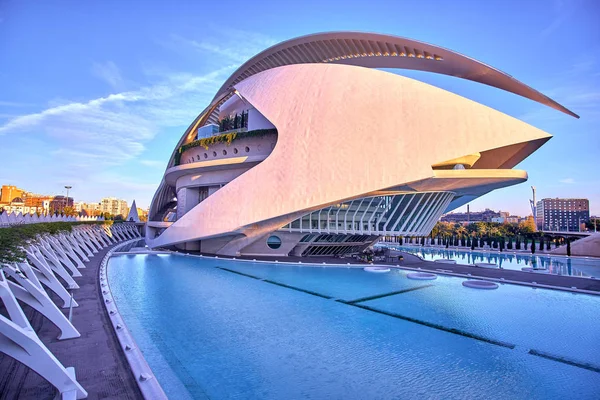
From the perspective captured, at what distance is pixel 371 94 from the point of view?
52.5 ft

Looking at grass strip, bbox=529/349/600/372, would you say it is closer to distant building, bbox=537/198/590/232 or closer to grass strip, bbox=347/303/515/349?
grass strip, bbox=347/303/515/349

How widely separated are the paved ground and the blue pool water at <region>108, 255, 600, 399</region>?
0.55 m

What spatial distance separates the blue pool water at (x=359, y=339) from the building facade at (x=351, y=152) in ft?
16.6

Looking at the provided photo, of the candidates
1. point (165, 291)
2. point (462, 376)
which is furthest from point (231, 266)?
point (462, 376)

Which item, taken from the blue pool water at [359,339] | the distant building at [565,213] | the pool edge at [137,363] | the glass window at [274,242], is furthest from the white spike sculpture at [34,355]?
the distant building at [565,213]

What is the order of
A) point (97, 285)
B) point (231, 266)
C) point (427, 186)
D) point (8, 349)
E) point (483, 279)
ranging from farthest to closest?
point (231, 266), point (427, 186), point (483, 279), point (97, 285), point (8, 349)

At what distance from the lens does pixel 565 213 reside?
364 feet

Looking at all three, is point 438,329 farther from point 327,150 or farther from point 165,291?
point 327,150

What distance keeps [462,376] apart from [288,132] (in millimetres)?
13985

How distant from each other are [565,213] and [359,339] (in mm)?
135360

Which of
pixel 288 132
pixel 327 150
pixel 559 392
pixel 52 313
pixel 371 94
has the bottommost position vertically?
pixel 559 392

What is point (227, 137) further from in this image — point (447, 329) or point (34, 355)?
point (34, 355)

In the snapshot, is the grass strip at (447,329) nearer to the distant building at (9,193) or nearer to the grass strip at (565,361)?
the grass strip at (565,361)

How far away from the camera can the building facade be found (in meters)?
14.3
